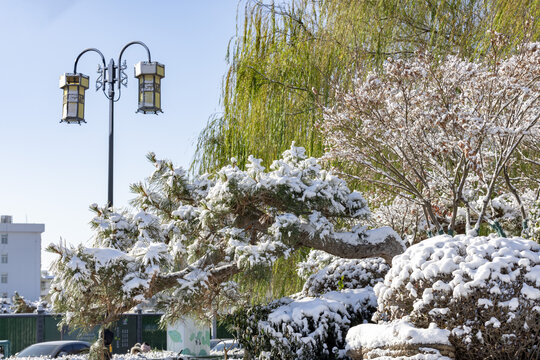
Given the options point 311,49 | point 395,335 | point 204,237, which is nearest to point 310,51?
point 311,49

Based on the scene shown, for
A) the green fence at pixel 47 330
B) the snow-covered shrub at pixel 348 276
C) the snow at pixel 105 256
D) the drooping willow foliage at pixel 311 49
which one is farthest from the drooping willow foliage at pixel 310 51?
the green fence at pixel 47 330

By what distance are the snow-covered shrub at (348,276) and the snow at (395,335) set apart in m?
2.48

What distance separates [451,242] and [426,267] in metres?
0.45

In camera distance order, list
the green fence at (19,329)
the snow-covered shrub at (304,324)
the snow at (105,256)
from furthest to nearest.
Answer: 1. the green fence at (19,329)
2. the snow-covered shrub at (304,324)
3. the snow at (105,256)

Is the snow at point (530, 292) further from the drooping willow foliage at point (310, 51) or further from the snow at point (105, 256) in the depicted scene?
the drooping willow foliage at point (310, 51)

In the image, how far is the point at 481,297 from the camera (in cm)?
514

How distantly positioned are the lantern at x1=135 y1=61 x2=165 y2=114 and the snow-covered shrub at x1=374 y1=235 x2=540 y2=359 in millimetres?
7586

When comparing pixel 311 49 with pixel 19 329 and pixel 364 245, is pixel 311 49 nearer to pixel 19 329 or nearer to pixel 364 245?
pixel 364 245

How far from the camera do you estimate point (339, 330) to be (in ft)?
23.7

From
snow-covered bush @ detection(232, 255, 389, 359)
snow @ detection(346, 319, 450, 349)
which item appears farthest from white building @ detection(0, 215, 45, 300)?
snow @ detection(346, 319, 450, 349)

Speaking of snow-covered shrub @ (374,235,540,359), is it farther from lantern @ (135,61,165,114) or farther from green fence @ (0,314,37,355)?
green fence @ (0,314,37,355)

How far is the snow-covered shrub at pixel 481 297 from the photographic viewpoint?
16.7 feet

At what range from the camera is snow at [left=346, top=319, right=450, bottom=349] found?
5145mm

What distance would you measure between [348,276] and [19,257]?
7600cm
